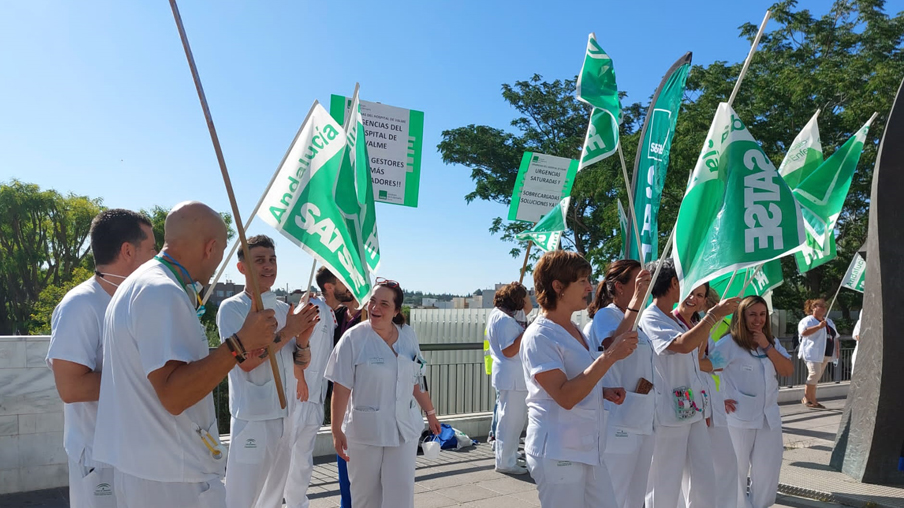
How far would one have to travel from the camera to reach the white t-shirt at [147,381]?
2.49 m

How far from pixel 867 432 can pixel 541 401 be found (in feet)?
17.0

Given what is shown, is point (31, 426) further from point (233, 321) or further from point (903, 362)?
point (903, 362)

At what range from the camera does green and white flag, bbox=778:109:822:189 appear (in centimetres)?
797

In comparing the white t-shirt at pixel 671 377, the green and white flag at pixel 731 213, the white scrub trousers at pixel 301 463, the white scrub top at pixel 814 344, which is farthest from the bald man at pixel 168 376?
the white scrub top at pixel 814 344

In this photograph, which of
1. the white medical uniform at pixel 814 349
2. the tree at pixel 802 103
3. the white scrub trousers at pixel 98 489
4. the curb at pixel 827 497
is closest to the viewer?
the white scrub trousers at pixel 98 489

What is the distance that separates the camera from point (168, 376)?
2.48 meters

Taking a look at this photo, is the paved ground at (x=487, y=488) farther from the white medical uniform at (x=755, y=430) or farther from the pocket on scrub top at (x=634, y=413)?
the pocket on scrub top at (x=634, y=413)

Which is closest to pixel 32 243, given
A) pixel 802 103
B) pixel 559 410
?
pixel 802 103

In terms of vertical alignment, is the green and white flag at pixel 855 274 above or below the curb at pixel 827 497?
above

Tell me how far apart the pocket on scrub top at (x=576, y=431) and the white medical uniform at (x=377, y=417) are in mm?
1315

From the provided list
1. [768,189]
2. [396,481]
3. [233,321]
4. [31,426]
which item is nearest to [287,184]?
[233,321]

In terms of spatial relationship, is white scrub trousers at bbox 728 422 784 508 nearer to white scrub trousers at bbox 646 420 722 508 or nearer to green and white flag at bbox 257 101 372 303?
white scrub trousers at bbox 646 420 722 508

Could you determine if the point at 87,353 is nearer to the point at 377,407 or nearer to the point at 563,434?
the point at 377,407

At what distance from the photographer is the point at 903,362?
7.18m
